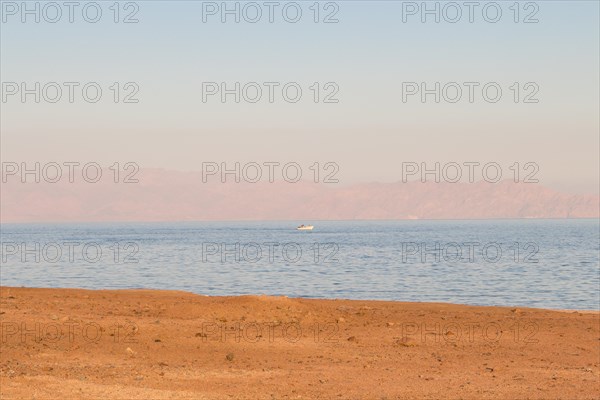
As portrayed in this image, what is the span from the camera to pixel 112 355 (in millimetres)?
19391

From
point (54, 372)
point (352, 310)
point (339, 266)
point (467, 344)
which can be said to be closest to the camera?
point (54, 372)

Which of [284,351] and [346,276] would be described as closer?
[284,351]

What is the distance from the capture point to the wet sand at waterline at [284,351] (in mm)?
15914

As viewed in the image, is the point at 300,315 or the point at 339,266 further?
the point at 339,266

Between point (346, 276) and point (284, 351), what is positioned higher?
point (284, 351)

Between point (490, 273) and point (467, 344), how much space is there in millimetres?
41636

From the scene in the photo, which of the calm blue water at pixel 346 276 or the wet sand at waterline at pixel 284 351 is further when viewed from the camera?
the calm blue water at pixel 346 276

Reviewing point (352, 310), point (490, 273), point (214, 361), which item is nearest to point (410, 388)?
point (214, 361)

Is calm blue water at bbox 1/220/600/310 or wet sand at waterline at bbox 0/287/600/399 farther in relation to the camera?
calm blue water at bbox 1/220/600/310

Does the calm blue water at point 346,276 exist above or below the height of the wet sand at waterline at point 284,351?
below

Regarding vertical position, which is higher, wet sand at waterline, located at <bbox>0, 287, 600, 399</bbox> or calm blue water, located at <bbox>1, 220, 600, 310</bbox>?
wet sand at waterline, located at <bbox>0, 287, 600, 399</bbox>

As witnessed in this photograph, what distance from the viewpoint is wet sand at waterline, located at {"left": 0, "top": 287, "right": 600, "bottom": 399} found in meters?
15.9

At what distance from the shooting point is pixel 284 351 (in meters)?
20.2

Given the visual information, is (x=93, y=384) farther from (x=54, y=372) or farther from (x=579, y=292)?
(x=579, y=292)
